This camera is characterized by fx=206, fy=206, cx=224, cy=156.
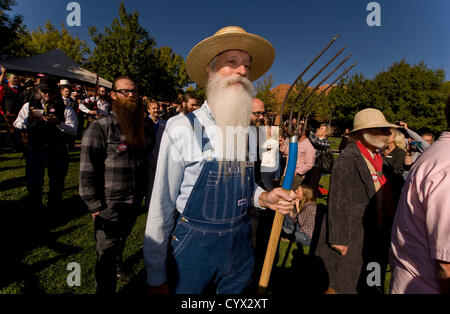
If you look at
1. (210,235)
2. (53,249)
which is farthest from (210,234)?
(53,249)

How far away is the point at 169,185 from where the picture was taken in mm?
1401

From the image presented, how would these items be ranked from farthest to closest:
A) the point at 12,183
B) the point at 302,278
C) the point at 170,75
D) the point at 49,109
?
the point at 170,75 < the point at 12,183 < the point at 49,109 < the point at 302,278

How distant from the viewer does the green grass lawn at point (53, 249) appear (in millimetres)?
2656

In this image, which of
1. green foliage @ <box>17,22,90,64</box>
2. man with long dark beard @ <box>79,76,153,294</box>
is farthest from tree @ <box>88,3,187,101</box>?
man with long dark beard @ <box>79,76,153,294</box>

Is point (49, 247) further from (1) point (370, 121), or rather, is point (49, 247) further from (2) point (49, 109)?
(1) point (370, 121)

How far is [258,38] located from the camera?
5.69ft

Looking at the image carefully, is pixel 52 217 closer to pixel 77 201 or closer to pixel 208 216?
pixel 77 201

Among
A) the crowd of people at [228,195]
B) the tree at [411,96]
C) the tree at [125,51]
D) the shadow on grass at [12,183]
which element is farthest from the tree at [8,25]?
the tree at [411,96]

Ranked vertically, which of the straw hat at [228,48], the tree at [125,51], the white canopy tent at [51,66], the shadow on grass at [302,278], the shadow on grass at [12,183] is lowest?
the shadow on grass at [302,278]

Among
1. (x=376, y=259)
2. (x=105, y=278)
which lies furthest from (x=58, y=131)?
(x=376, y=259)

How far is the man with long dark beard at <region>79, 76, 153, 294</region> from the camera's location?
Answer: 212cm

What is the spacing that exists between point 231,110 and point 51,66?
2475cm

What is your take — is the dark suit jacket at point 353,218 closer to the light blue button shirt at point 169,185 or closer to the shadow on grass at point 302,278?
the shadow on grass at point 302,278
